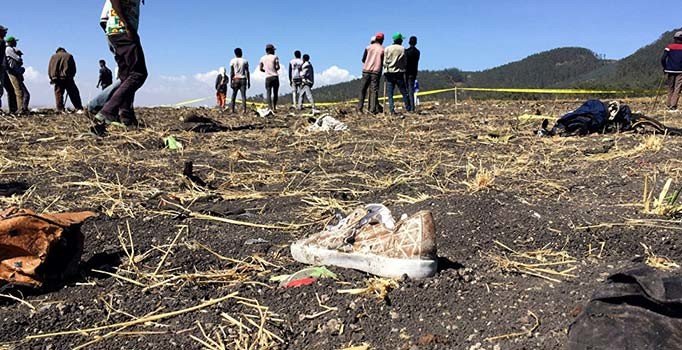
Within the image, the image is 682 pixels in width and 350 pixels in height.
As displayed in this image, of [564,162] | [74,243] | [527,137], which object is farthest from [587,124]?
[74,243]

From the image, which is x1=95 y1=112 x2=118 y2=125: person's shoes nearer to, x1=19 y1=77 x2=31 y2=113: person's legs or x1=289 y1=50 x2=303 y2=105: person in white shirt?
x1=19 y1=77 x2=31 y2=113: person's legs

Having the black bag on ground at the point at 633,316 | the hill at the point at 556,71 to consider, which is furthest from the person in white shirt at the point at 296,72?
the hill at the point at 556,71

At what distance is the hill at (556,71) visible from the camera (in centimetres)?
6162

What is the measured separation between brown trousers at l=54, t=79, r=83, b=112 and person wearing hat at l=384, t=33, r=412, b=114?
6.95 m

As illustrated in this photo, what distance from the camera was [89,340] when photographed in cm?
161

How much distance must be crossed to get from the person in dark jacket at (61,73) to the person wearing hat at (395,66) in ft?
21.9

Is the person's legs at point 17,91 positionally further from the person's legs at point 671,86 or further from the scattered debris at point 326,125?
the person's legs at point 671,86

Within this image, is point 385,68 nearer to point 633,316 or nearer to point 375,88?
point 375,88

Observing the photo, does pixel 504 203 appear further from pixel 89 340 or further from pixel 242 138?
pixel 242 138

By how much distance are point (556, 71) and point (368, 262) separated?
332 feet

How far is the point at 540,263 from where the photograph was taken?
2074 millimetres

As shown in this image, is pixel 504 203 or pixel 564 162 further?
pixel 564 162

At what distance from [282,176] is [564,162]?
2399 mm

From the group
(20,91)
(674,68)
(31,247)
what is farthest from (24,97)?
(674,68)
